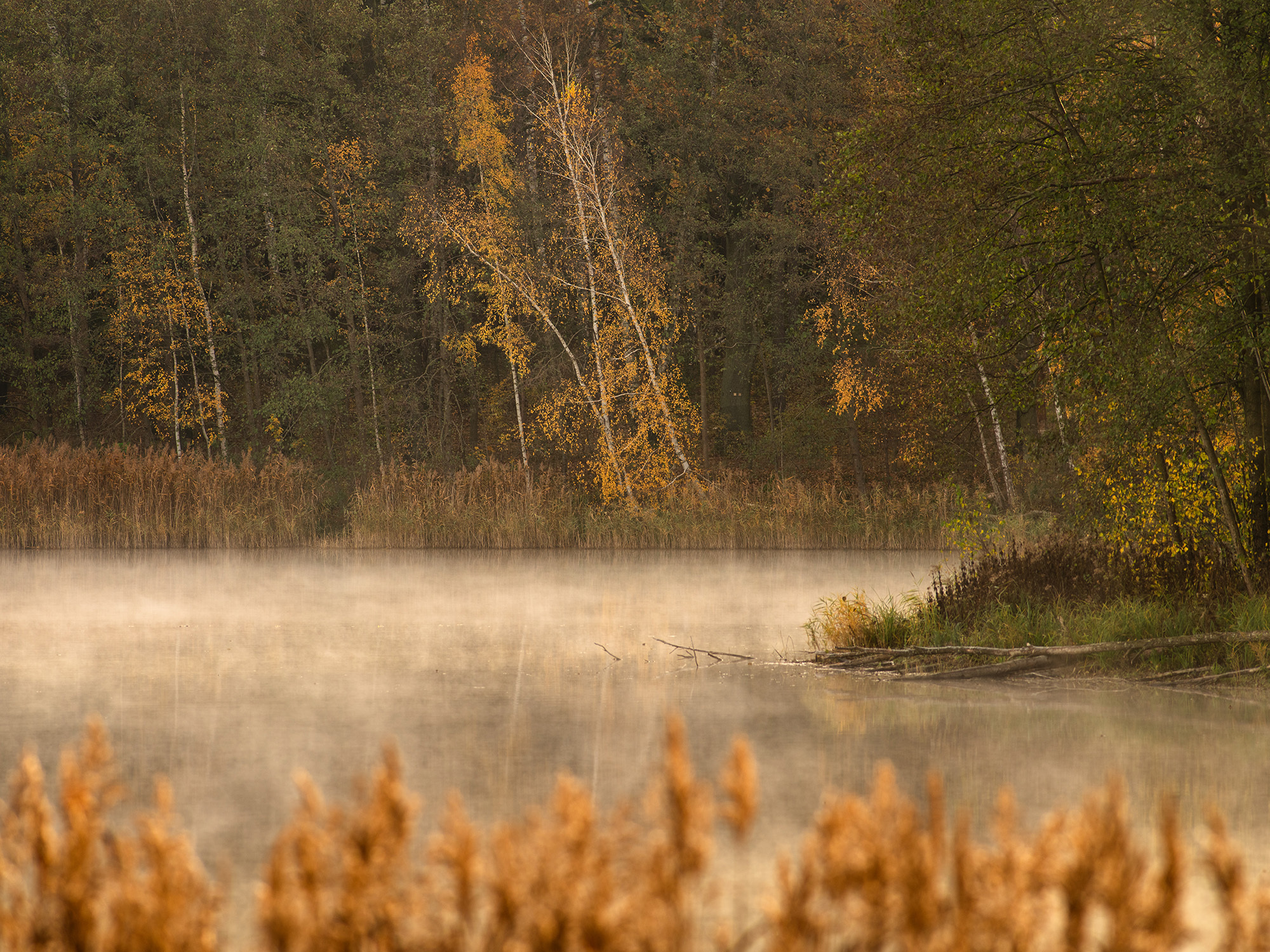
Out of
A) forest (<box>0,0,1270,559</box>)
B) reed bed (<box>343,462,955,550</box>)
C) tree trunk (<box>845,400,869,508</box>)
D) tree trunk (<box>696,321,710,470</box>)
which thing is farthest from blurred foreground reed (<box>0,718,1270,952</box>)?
tree trunk (<box>696,321,710,470</box>)

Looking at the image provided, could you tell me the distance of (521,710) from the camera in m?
9.91

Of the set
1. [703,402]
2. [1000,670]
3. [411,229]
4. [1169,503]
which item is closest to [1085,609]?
[1169,503]

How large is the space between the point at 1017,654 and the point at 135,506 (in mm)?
17417

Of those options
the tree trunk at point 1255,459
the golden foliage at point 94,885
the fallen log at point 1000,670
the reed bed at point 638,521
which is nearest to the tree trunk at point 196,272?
the reed bed at point 638,521

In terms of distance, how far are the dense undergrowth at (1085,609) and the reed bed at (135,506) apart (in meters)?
14.0

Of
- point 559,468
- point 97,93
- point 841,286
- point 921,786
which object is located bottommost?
point 921,786

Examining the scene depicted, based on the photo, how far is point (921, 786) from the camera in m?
7.55

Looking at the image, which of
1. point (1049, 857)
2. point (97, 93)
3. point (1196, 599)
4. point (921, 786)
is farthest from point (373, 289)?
point (1049, 857)

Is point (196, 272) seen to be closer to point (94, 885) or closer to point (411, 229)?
point (411, 229)

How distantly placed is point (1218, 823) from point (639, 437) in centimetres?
2612

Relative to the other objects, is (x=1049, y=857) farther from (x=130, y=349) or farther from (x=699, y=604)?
(x=130, y=349)

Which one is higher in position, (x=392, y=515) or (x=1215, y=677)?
(x=392, y=515)

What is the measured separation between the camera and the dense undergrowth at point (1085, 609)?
1132cm

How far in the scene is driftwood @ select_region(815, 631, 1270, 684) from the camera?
10875 millimetres
